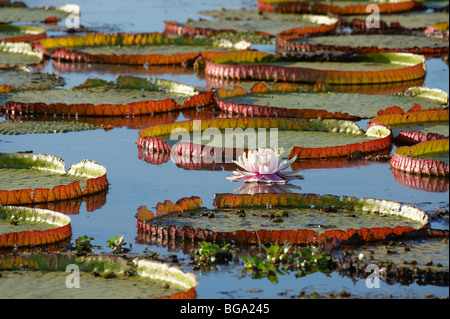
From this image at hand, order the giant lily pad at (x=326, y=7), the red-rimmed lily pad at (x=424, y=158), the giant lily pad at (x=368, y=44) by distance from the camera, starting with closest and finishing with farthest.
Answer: the red-rimmed lily pad at (x=424, y=158) → the giant lily pad at (x=368, y=44) → the giant lily pad at (x=326, y=7)

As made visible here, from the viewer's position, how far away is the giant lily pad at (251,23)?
16938 millimetres

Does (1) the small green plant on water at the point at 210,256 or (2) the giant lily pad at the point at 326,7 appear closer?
(1) the small green plant on water at the point at 210,256

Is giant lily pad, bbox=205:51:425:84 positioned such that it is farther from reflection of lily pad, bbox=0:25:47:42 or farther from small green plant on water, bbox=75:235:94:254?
small green plant on water, bbox=75:235:94:254

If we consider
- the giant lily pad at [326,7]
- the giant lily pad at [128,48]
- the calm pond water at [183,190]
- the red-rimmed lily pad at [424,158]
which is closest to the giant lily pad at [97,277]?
the calm pond water at [183,190]

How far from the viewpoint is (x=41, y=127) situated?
984cm

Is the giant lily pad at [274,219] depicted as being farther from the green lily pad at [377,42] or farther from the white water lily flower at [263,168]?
the green lily pad at [377,42]

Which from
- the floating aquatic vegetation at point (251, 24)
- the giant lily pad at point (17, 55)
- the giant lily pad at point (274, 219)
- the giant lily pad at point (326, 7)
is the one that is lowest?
the giant lily pad at point (274, 219)

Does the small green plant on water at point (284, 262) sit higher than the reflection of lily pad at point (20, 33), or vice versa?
the reflection of lily pad at point (20, 33)

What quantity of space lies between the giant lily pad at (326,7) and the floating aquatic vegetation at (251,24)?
288 millimetres

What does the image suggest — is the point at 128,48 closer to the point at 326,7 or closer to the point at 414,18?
the point at 326,7

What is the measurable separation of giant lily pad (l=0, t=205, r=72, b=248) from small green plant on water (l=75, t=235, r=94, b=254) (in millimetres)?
144

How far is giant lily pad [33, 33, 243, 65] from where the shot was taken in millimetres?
14320

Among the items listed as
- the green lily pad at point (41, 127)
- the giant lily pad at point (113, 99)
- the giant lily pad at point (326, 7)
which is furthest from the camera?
the giant lily pad at point (326, 7)
